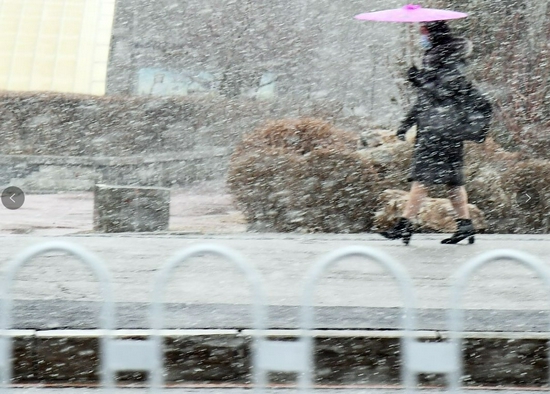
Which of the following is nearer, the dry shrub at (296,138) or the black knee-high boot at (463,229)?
the black knee-high boot at (463,229)

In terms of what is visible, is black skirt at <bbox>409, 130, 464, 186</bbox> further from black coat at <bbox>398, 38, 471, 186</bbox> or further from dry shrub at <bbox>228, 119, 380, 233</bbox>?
dry shrub at <bbox>228, 119, 380, 233</bbox>

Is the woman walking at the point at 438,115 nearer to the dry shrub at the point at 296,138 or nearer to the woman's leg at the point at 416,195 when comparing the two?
the woman's leg at the point at 416,195

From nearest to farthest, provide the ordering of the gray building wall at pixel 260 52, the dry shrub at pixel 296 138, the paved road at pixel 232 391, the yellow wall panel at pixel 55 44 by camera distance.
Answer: the paved road at pixel 232 391 → the dry shrub at pixel 296 138 → the gray building wall at pixel 260 52 → the yellow wall panel at pixel 55 44

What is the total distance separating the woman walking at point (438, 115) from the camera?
795cm

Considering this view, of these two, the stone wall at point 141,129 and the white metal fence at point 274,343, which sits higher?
the stone wall at point 141,129

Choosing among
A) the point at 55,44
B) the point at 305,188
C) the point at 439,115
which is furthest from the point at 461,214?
the point at 55,44

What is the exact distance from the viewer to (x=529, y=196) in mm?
10383

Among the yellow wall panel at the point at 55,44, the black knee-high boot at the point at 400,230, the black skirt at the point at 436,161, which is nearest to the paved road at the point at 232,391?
the black skirt at the point at 436,161

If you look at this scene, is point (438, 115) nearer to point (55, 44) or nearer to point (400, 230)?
point (400, 230)

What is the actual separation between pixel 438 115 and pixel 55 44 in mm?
12622

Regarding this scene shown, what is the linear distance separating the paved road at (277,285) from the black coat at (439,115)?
68cm

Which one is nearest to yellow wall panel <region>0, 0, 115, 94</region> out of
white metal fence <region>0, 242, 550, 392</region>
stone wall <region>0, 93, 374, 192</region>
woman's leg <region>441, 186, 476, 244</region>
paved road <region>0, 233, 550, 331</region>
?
stone wall <region>0, 93, 374, 192</region>

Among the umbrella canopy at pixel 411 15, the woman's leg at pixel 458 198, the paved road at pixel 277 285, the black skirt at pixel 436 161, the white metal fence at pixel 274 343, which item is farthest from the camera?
the umbrella canopy at pixel 411 15

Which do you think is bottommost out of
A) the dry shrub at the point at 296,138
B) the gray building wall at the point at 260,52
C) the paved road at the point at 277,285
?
the paved road at the point at 277,285
